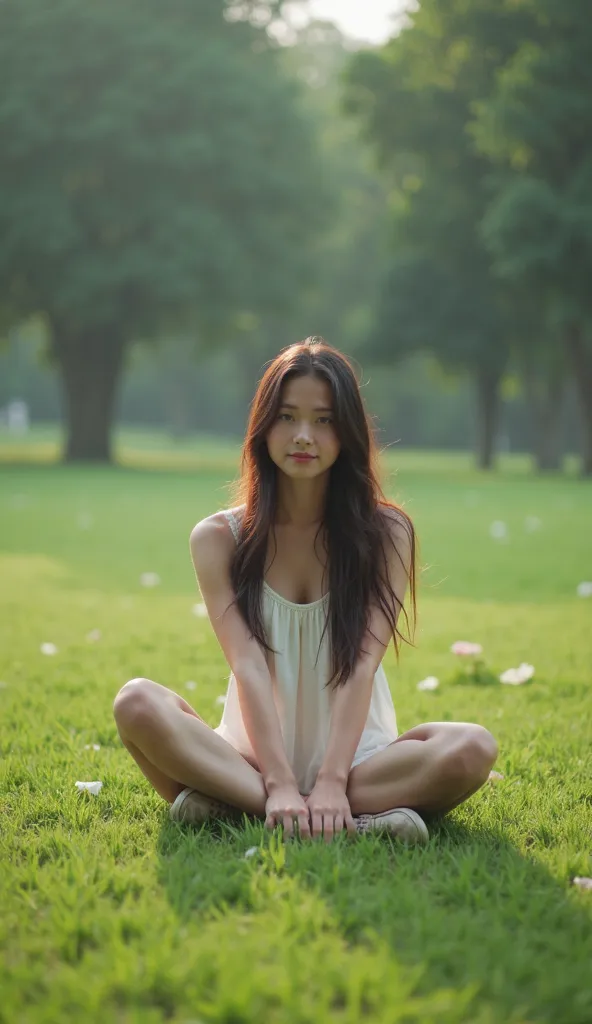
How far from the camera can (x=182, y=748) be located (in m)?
3.22

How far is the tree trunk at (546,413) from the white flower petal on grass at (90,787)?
3441 cm

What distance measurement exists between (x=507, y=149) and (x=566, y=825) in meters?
25.8

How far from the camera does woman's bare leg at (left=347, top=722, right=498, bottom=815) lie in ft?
10.5

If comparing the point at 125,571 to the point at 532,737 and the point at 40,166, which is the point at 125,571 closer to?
the point at 532,737

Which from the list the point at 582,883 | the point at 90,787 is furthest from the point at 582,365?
the point at 582,883

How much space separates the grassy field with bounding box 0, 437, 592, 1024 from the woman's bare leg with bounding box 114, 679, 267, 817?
132mm

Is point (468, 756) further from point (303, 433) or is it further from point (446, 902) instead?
point (303, 433)

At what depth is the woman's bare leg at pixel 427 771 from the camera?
319 cm

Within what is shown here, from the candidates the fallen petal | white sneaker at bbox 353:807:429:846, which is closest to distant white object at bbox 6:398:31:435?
white sneaker at bbox 353:807:429:846

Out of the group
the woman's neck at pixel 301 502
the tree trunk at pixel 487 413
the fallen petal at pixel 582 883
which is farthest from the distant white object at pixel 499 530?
the tree trunk at pixel 487 413

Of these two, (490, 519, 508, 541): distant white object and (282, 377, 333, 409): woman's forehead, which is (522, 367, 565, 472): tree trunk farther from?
(282, 377, 333, 409): woman's forehead

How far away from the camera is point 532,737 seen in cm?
445

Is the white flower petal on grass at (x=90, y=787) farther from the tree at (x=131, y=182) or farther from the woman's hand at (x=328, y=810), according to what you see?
the tree at (x=131, y=182)

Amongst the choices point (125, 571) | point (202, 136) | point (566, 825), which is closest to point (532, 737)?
point (566, 825)
